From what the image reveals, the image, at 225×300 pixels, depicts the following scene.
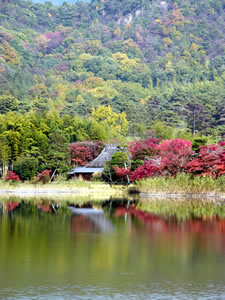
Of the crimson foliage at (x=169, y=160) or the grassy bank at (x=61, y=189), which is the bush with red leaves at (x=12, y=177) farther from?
the crimson foliage at (x=169, y=160)

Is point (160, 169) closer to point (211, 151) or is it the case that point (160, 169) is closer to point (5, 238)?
point (211, 151)

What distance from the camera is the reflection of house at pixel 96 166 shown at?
4106cm

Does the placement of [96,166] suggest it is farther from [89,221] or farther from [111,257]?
[111,257]

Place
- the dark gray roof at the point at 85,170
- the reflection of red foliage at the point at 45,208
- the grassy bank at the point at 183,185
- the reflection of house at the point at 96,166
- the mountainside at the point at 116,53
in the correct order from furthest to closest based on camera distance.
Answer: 1. the mountainside at the point at 116,53
2. the reflection of house at the point at 96,166
3. the dark gray roof at the point at 85,170
4. the grassy bank at the point at 183,185
5. the reflection of red foliage at the point at 45,208

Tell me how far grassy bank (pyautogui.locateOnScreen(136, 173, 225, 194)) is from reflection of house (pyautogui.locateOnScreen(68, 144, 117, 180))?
8.36 m

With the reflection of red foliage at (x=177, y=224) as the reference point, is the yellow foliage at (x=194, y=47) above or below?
above

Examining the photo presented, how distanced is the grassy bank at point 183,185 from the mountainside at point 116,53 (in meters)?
41.8

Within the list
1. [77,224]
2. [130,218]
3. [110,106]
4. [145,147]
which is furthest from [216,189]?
[110,106]

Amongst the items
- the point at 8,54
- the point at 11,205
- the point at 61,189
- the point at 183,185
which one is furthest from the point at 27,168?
the point at 8,54

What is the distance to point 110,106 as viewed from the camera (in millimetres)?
77875

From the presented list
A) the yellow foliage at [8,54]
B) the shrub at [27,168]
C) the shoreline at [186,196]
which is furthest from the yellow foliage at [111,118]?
the yellow foliage at [8,54]

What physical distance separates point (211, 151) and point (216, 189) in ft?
9.69

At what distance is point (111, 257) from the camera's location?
46.1 feet

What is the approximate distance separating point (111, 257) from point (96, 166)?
1106 inches
